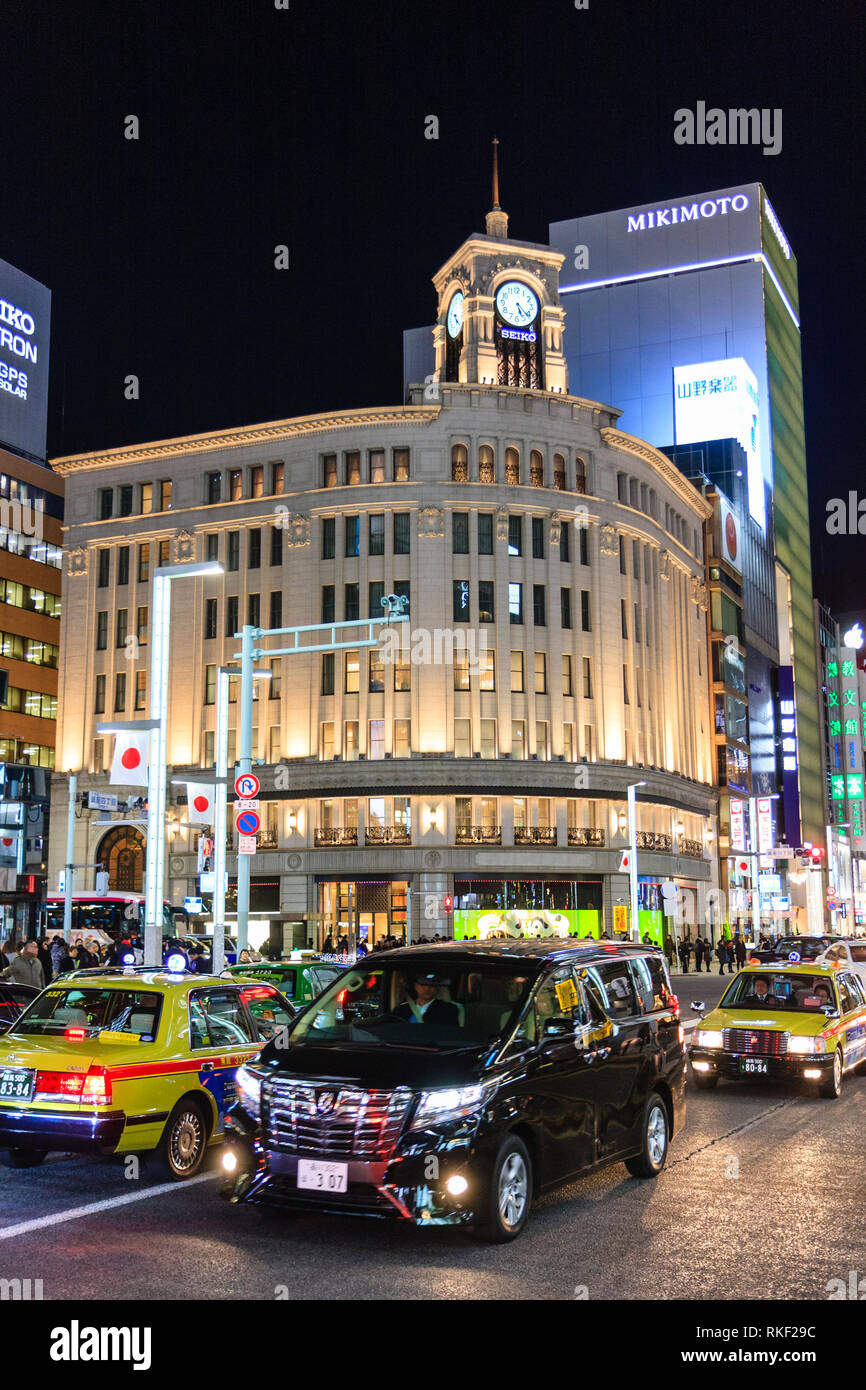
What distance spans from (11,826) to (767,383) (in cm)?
7735

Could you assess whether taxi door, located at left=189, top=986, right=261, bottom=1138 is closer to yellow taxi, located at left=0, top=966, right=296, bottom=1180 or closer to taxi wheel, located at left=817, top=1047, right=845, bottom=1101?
yellow taxi, located at left=0, top=966, right=296, bottom=1180

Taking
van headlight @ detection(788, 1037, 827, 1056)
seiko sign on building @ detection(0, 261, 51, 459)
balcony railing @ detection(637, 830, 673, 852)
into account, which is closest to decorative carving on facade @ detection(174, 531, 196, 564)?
seiko sign on building @ detection(0, 261, 51, 459)

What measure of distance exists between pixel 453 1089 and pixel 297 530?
56.7 meters

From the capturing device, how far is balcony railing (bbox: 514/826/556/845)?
59844 millimetres

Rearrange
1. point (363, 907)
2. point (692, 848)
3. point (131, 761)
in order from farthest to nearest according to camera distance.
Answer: point (692, 848)
point (363, 907)
point (131, 761)

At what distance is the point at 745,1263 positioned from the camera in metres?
7.69

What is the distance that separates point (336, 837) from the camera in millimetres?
59656

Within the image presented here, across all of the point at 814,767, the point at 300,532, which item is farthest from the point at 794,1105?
the point at 814,767

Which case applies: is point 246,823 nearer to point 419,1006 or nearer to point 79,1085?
point 79,1085

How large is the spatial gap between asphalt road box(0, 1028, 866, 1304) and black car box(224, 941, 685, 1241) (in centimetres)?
32

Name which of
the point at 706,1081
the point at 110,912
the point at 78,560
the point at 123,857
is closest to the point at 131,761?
the point at 706,1081

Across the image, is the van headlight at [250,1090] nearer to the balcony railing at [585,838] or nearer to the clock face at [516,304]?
the balcony railing at [585,838]

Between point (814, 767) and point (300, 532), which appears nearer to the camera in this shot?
point (300, 532)

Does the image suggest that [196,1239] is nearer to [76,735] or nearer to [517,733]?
[517,733]
